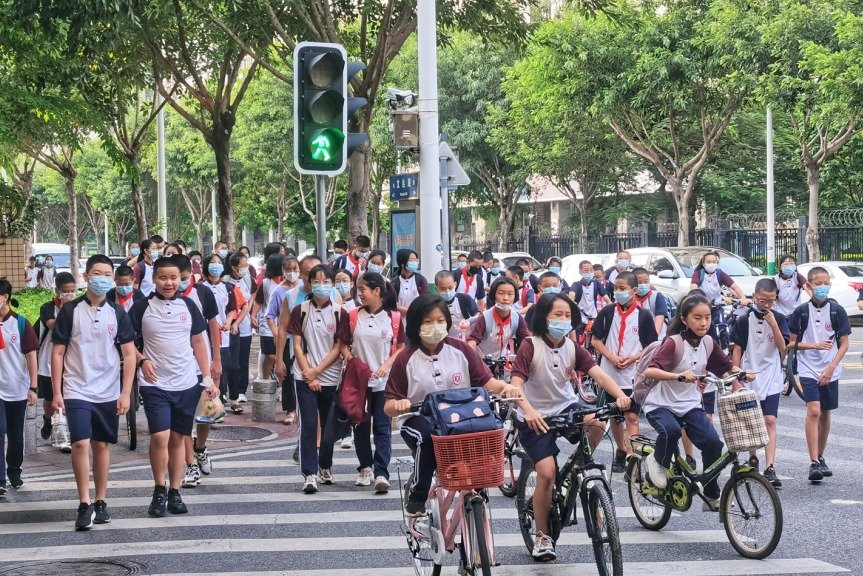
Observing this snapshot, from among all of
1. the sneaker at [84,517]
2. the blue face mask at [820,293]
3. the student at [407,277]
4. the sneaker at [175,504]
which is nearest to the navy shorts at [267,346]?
the student at [407,277]

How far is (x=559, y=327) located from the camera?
7.12 m

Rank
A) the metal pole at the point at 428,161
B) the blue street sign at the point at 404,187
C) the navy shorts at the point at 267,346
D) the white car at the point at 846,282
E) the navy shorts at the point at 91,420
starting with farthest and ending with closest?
the white car at the point at 846,282 < the blue street sign at the point at 404,187 < the navy shorts at the point at 267,346 < the metal pole at the point at 428,161 < the navy shorts at the point at 91,420

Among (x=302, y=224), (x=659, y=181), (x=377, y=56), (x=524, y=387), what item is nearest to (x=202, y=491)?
(x=524, y=387)

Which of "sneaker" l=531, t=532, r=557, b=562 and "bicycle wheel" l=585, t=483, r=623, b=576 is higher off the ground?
"bicycle wheel" l=585, t=483, r=623, b=576

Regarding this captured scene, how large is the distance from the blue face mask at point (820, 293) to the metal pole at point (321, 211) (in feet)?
13.8

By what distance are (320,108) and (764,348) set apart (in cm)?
403

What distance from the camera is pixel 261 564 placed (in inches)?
291

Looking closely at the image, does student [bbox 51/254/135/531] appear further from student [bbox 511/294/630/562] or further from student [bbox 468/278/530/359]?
student [bbox 468/278/530/359]

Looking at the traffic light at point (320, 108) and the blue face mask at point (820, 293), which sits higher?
the traffic light at point (320, 108)

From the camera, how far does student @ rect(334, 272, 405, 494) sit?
952cm

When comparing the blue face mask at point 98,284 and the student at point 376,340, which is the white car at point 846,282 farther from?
the blue face mask at point 98,284

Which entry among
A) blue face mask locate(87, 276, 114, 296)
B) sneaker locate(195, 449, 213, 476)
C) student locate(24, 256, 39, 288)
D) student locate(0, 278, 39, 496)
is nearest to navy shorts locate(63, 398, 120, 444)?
blue face mask locate(87, 276, 114, 296)

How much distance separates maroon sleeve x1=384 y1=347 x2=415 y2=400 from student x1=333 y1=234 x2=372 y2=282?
998 centimetres

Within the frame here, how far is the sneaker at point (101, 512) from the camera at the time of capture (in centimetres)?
856
